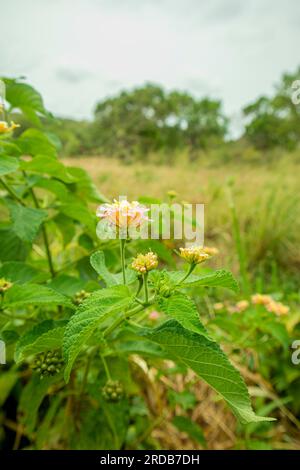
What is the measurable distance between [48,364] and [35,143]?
1.23 ft

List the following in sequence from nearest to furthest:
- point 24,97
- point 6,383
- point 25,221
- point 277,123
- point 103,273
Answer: point 103,273, point 25,221, point 24,97, point 6,383, point 277,123

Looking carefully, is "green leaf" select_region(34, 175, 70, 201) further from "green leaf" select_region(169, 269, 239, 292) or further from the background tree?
the background tree

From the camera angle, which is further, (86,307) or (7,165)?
(7,165)

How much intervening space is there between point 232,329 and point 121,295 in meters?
0.49

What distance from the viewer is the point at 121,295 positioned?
0.46 m

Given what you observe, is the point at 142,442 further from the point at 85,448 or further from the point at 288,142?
the point at 288,142

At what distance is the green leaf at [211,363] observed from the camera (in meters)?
0.46

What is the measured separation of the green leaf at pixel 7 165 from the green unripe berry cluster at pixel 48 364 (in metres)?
0.24

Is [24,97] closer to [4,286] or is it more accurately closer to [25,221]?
[25,221]

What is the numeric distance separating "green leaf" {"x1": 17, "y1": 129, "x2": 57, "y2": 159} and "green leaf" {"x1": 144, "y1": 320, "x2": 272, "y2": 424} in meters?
0.39

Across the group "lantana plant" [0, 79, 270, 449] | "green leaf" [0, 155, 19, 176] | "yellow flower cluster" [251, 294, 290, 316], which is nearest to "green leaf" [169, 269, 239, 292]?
"lantana plant" [0, 79, 270, 449]

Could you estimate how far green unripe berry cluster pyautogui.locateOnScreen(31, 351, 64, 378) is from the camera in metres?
0.53

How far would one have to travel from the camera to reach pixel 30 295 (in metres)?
0.53

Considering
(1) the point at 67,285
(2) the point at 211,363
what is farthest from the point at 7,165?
(2) the point at 211,363
